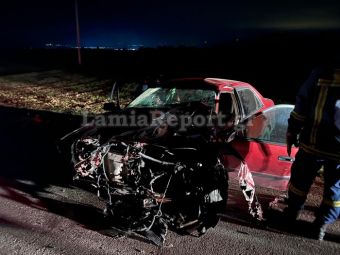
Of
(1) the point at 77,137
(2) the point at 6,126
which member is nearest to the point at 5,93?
(2) the point at 6,126

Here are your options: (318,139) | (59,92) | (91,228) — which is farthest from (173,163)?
(59,92)

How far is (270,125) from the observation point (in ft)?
13.4

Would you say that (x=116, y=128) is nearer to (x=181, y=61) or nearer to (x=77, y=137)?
(x=77, y=137)

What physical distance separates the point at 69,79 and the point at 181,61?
9045mm

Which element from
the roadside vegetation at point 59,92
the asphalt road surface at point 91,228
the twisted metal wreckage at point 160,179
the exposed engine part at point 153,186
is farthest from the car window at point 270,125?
the roadside vegetation at point 59,92

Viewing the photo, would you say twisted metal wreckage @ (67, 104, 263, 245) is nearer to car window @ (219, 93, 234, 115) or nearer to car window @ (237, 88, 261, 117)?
car window @ (219, 93, 234, 115)

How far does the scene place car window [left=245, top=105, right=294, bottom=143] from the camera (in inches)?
144

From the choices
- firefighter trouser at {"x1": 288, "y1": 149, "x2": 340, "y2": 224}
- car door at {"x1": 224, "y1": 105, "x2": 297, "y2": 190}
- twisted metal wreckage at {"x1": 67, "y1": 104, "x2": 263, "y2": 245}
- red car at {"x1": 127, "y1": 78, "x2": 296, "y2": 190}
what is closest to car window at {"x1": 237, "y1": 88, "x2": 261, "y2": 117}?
red car at {"x1": 127, "y1": 78, "x2": 296, "y2": 190}

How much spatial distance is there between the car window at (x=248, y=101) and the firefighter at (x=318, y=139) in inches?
53.9

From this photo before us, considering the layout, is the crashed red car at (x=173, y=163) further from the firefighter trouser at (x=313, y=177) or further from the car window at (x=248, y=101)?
the car window at (x=248, y=101)

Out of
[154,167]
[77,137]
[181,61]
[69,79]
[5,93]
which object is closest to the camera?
[154,167]

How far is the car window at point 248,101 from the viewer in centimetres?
447

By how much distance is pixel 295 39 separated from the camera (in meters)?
26.2

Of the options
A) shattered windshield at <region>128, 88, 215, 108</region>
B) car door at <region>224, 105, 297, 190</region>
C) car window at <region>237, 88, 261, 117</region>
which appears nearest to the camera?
car door at <region>224, 105, 297, 190</region>
